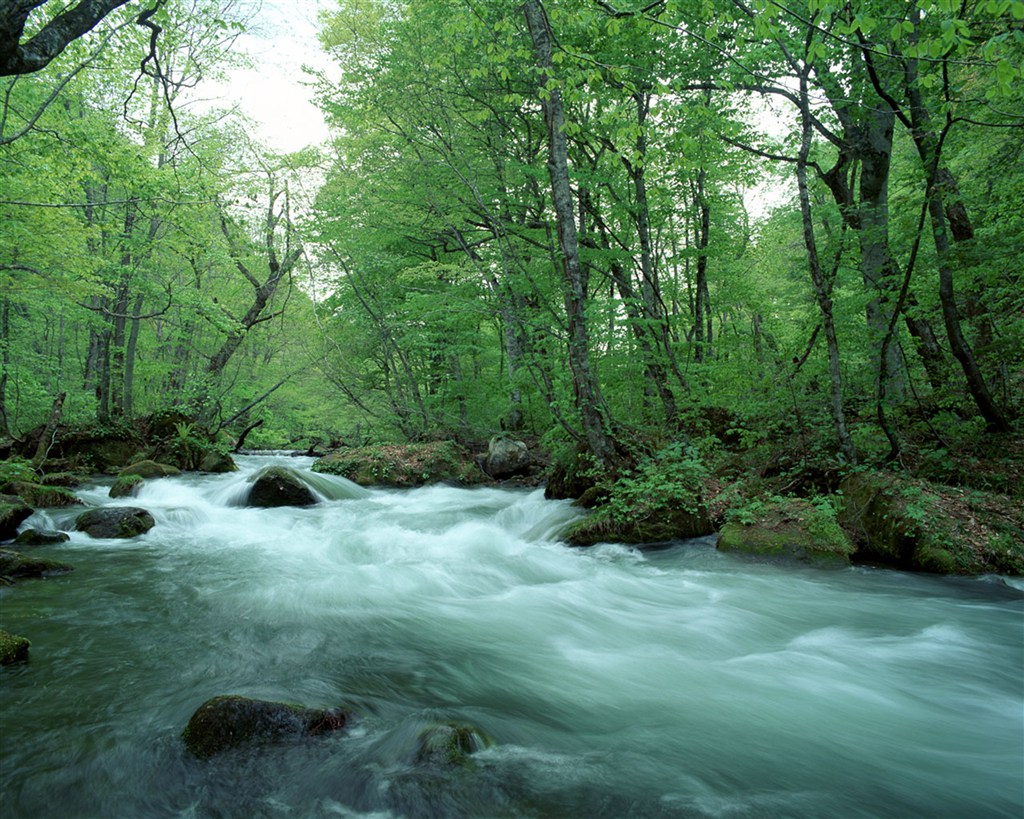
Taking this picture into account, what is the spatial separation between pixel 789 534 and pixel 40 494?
1138 cm

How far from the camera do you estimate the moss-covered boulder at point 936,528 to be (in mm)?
5785

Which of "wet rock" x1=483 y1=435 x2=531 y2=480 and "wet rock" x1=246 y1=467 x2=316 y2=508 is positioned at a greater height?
"wet rock" x1=483 y1=435 x2=531 y2=480

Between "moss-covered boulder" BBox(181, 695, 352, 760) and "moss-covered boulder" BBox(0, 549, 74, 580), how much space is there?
13.3 ft

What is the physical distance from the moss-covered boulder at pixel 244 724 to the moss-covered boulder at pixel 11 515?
20.6ft

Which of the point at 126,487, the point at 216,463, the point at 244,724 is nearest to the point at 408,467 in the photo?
the point at 216,463

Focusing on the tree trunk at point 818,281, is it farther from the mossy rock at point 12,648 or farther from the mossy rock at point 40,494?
the mossy rock at point 40,494

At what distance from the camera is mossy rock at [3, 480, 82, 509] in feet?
29.5

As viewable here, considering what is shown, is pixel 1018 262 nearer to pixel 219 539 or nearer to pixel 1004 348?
pixel 1004 348

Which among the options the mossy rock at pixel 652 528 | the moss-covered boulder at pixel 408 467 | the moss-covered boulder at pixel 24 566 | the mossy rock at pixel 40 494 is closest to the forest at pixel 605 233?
the mossy rock at pixel 652 528

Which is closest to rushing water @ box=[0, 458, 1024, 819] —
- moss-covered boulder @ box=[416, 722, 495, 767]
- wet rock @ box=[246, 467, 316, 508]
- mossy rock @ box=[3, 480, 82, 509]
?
moss-covered boulder @ box=[416, 722, 495, 767]

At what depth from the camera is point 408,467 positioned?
1408cm

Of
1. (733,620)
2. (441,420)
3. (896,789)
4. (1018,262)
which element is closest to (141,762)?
(896,789)

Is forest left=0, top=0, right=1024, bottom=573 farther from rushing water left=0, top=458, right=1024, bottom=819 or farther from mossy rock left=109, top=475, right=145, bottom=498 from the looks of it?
mossy rock left=109, top=475, right=145, bottom=498

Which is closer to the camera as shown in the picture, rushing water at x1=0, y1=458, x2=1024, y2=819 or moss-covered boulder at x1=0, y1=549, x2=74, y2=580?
rushing water at x1=0, y1=458, x2=1024, y2=819
